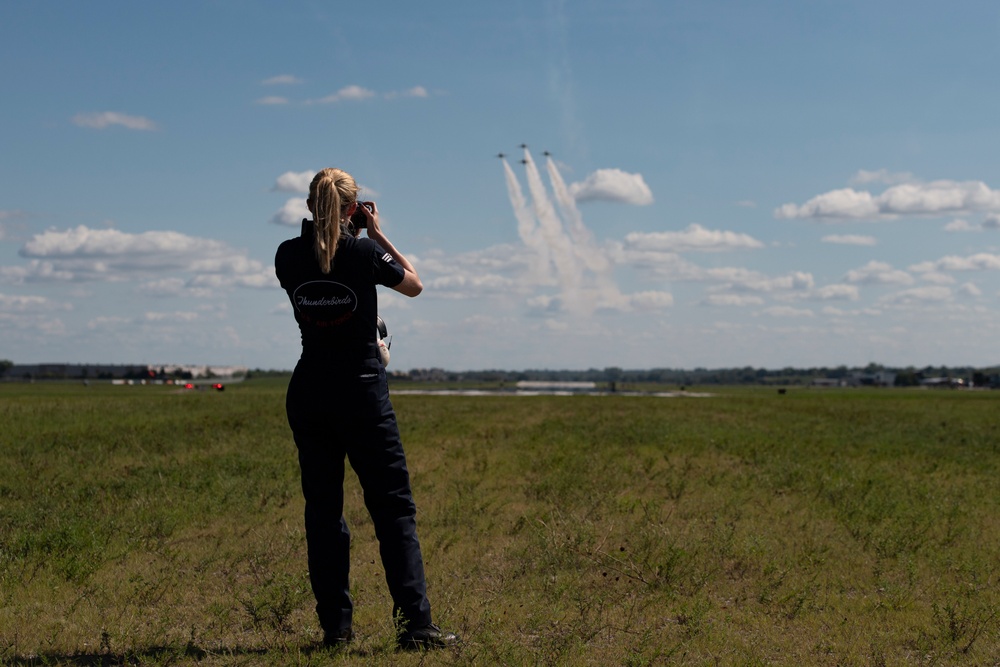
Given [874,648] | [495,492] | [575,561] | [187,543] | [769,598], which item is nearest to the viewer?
[874,648]

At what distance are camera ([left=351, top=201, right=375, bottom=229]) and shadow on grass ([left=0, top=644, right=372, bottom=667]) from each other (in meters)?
2.80

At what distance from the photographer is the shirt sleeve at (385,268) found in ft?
19.9

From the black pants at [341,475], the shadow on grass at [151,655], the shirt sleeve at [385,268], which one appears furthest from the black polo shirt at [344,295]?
the shadow on grass at [151,655]

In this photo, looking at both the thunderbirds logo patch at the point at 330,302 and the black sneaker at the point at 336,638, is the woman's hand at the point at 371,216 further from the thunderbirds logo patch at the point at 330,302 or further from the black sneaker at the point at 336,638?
the black sneaker at the point at 336,638

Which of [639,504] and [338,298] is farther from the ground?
[338,298]

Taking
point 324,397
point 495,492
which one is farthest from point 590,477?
point 324,397

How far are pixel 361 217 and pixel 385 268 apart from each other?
0.51 metres

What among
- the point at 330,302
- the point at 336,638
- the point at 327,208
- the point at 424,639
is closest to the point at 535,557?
the point at 424,639

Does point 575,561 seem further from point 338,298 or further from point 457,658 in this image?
point 338,298

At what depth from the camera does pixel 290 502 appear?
12.4 meters

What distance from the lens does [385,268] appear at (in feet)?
19.9

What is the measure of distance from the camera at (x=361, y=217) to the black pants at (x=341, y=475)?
96 cm

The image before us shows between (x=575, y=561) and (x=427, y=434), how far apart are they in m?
11.4

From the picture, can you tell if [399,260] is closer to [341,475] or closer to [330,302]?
[330,302]
